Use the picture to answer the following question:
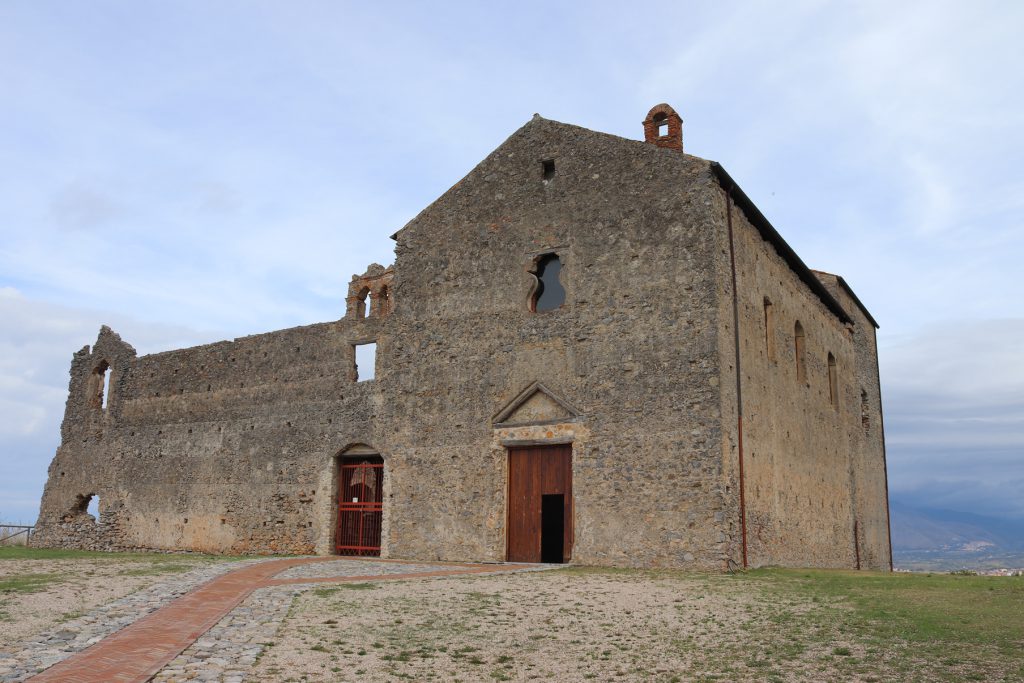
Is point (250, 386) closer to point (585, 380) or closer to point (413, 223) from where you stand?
A: point (413, 223)

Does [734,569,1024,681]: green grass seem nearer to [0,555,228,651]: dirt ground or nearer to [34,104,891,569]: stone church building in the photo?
[34,104,891,569]: stone church building

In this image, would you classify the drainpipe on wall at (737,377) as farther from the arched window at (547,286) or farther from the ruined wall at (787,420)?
the arched window at (547,286)

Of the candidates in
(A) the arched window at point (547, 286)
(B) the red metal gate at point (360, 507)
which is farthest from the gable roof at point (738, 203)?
(B) the red metal gate at point (360, 507)

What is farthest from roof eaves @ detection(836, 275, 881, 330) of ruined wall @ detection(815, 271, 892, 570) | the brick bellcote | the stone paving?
the stone paving

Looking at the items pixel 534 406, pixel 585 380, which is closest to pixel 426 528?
pixel 534 406

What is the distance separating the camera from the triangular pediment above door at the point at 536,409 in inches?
720

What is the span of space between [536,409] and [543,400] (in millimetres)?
259

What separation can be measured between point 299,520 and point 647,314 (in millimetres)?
11073

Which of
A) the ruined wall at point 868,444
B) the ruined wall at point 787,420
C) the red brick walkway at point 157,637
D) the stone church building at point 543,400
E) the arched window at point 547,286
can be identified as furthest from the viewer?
the ruined wall at point 868,444

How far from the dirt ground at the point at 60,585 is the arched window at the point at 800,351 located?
624 inches

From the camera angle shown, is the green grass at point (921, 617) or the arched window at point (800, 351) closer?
the green grass at point (921, 617)

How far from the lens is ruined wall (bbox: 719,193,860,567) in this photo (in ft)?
59.3

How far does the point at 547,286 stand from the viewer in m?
19.7

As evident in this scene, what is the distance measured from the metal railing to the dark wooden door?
799 inches
